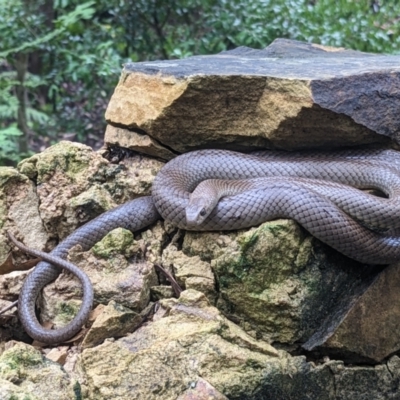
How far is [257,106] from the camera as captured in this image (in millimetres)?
4480

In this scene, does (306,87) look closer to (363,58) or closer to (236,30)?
(363,58)

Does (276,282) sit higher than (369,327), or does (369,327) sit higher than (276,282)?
(276,282)

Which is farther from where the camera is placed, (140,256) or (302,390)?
(140,256)

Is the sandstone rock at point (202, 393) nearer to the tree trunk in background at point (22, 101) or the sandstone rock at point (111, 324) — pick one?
the sandstone rock at point (111, 324)

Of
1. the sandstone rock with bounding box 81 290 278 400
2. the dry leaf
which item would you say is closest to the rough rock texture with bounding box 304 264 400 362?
the sandstone rock with bounding box 81 290 278 400

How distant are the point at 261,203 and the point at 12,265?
6.14 ft

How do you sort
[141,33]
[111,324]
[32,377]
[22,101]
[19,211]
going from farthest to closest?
[141,33]
[22,101]
[19,211]
[111,324]
[32,377]

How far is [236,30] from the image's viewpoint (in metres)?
8.52

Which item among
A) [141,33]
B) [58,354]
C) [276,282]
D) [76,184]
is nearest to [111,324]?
[58,354]

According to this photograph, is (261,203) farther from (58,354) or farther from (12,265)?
(12,265)

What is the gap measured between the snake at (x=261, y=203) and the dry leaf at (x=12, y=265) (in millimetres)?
165

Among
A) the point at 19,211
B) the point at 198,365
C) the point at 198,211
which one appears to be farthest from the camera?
the point at 19,211

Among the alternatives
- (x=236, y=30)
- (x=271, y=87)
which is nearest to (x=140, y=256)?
(x=271, y=87)

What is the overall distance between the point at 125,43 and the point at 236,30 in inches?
67.7
